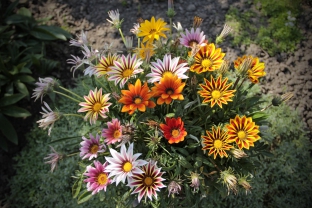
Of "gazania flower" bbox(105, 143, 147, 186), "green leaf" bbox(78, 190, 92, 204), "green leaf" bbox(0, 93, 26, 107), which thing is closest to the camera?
"gazania flower" bbox(105, 143, 147, 186)

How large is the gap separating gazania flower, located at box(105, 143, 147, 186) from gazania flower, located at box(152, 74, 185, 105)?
0.22 meters

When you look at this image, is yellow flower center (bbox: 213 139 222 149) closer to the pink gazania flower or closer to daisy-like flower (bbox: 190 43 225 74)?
daisy-like flower (bbox: 190 43 225 74)

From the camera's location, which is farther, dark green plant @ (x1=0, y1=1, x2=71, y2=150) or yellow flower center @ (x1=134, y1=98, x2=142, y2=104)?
dark green plant @ (x1=0, y1=1, x2=71, y2=150)

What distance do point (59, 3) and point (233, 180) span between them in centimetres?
228

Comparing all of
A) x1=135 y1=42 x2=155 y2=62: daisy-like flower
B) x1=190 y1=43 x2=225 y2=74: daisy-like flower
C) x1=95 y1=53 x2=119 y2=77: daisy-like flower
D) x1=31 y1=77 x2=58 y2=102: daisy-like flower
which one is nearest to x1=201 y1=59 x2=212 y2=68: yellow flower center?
x1=190 y1=43 x2=225 y2=74: daisy-like flower

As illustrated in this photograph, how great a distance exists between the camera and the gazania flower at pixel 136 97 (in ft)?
3.84

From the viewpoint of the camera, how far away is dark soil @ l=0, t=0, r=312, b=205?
7.68ft

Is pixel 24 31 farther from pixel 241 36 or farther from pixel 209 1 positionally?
pixel 241 36

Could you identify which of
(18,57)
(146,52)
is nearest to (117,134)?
(146,52)

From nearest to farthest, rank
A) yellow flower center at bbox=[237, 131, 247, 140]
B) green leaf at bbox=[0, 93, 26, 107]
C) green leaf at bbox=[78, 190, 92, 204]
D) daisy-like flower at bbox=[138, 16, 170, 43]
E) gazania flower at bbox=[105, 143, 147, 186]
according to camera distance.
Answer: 1. gazania flower at bbox=[105, 143, 147, 186]
2. yellow flower center at bbox=[237, 131, 247, 140]
3. daisy-like flower at bbox=[138, 16, 170, 43]
4. green leaf at bbox=[78, 190, 92, 204]
5. green leaf at bbox=[0, 93, 26, 107]

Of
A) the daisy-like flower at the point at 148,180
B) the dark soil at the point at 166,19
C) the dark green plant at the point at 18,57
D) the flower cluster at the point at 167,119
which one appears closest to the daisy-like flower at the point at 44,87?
the flower cluster at the point at 167,119

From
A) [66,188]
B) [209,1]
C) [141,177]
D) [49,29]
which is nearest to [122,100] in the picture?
[141,177]

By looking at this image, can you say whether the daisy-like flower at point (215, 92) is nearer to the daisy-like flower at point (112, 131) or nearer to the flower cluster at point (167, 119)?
the flower cluster at point (167, 119)

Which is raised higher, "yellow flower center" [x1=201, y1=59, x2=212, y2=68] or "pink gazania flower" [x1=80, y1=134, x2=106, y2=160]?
"yellow flower center" [x1=201, y1=59, x2=212, y2=68]
